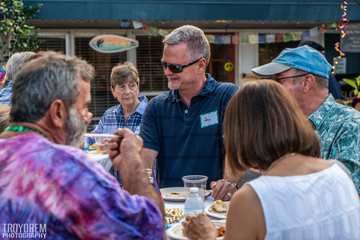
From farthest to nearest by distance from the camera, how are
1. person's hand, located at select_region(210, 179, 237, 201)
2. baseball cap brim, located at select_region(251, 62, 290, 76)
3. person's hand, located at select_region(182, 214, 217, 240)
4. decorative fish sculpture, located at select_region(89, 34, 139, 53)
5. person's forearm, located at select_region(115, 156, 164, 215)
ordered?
decorative fish sculpture, located at select_region(89, 34, 139, 53), baseball cap brim, located at select_region(251, 62, 290, 76), person's hand, located at select_region(210, 179, 237, 201), person's hand, located at select_region(182, 214, 217, 240), person's forearm, located at select_region(115, 156, 164, 215)

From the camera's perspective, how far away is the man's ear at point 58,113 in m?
1.65

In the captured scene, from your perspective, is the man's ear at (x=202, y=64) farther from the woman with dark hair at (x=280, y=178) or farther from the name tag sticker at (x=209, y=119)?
the woman with dark hair at (x=280, y=178)

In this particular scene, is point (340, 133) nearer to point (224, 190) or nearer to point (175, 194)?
point (224, 190)

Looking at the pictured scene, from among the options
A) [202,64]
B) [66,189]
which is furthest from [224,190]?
[66,189]

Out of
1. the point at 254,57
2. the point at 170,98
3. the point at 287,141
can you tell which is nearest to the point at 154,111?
the point at 170,98

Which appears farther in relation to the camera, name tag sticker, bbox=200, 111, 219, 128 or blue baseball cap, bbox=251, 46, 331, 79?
name tag sticker, bbox=200, 111, 219, 128

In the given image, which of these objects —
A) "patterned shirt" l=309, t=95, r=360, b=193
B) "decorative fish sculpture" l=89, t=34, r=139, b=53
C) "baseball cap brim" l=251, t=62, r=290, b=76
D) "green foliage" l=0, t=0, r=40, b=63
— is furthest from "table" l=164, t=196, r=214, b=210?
"decorative fish sculpture" l=89, t=34, r=139, b=53

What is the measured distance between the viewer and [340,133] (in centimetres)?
271

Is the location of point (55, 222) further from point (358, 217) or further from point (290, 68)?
point (290, 68)

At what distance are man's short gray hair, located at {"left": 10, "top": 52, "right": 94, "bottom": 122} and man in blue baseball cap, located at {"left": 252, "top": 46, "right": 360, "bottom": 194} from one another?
1539 millimetres

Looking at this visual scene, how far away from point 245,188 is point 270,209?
0.11 metres

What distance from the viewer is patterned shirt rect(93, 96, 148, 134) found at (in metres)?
5.12

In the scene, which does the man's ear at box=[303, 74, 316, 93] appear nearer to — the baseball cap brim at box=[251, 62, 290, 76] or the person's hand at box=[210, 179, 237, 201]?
the baseball cap brim at box=[251, 62, 290, 76]

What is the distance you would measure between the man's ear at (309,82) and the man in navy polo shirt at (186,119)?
63cm
